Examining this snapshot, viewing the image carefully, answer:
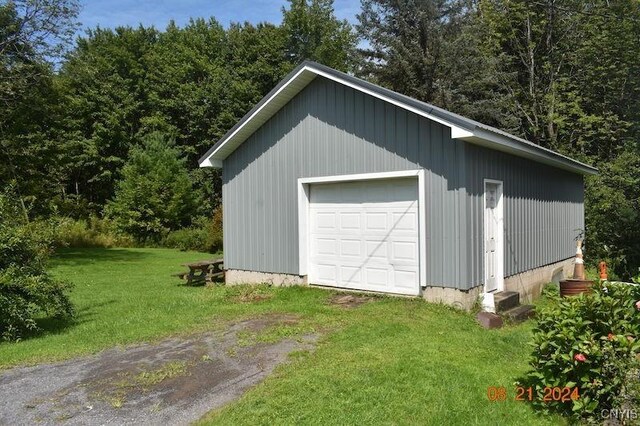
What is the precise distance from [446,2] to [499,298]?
21.5m

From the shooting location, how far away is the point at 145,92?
33688 millimetres

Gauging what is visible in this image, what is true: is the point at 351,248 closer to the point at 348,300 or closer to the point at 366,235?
the point at 366,235

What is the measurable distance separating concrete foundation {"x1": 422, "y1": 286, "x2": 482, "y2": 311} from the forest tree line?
8.48 meters

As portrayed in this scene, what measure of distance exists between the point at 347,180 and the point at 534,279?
483cm

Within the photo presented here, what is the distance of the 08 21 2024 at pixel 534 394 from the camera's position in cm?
380

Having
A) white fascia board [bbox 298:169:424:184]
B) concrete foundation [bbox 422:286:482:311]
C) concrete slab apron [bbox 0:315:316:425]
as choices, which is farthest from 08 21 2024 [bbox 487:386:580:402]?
white fascia board [bbox 298:169:424:184]

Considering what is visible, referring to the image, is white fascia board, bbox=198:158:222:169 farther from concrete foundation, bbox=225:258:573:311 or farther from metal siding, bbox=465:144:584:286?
metal siding, bbox=465:144:584:286

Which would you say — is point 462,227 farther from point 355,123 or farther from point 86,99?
point 86,99

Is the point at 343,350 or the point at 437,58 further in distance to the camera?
the point at 437,58

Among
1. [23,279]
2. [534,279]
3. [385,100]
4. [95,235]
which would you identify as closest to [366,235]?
[385,100]

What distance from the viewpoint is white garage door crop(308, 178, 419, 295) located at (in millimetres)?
8523

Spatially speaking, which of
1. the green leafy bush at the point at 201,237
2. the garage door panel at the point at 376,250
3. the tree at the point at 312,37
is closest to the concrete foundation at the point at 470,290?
the garage door panel at the point at 376,250

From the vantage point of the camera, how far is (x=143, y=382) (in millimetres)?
4832

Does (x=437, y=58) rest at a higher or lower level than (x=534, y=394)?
higher
